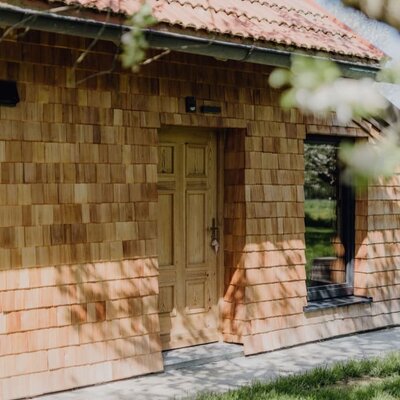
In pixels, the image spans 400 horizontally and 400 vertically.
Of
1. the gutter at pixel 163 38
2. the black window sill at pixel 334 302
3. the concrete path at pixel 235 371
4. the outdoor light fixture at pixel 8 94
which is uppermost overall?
the gutter at pixel 163 38

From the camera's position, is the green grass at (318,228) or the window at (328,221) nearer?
the green grass at (318,228)

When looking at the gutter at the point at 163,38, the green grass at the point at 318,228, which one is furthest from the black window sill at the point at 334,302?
the gutter at the point at 163,38

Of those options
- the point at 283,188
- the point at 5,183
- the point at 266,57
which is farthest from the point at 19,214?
the point at 283,188

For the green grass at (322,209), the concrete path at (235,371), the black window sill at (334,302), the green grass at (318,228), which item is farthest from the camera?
the green grass at (322,209)

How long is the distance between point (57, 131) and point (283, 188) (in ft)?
9.17

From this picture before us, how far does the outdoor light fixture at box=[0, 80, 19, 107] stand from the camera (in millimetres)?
5911

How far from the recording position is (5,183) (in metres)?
5.97

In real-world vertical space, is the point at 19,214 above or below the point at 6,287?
above

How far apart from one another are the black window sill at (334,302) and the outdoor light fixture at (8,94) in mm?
3997

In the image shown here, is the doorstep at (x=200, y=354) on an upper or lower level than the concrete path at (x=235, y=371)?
upper

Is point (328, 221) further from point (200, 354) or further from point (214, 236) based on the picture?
point (200, 354)

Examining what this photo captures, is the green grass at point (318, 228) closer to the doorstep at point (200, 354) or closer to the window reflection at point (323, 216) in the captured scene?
the window reflection at point (323, 216)

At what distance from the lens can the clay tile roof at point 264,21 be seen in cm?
608

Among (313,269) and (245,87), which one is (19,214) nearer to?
(245,87)
